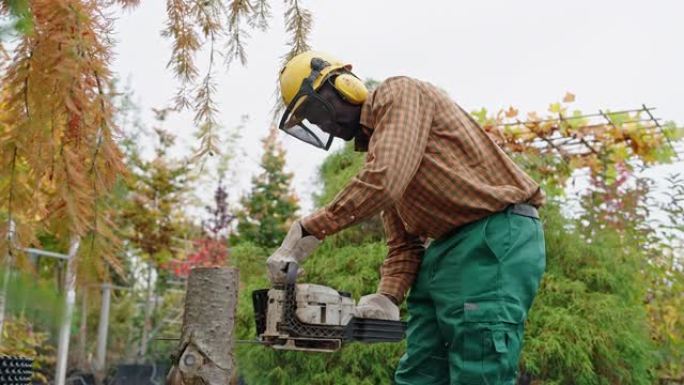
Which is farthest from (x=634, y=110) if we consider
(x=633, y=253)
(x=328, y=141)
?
(x=328, y=141)

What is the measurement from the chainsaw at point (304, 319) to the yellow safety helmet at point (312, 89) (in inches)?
18.8

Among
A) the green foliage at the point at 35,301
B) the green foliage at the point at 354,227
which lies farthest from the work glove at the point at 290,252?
the green foliage at the point at 354,227

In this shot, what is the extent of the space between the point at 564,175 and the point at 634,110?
2.55 feet

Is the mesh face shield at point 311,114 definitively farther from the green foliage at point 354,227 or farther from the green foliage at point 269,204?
Answer: the green foliage at point 269,204

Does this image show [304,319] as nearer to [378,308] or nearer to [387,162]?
[378,308]

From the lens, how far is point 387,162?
2.17m

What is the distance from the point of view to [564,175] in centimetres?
607

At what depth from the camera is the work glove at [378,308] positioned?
8.29 feet

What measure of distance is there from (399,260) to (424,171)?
0.41m

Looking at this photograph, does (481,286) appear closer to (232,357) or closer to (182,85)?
(232,357)

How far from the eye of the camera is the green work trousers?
213cm

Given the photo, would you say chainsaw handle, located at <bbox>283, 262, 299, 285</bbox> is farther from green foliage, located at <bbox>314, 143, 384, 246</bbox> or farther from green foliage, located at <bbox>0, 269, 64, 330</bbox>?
green foliage, located at <bbox>314, 143, 384, 246</bbox>

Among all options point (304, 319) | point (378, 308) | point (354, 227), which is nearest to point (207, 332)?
point (304, 319)

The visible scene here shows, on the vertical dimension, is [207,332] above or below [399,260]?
below
